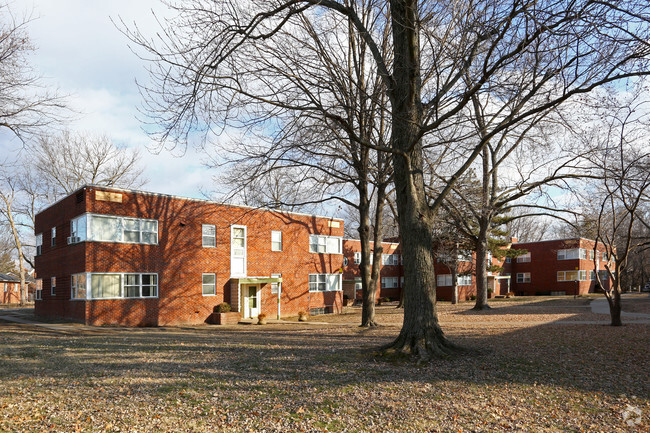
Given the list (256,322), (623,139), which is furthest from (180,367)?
(256,322)

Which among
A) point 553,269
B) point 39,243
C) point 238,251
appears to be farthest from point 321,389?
point 553,269

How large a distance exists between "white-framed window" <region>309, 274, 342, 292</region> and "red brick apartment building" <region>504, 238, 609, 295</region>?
32181 mm

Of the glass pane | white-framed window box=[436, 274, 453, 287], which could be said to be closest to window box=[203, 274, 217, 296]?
the glass pane

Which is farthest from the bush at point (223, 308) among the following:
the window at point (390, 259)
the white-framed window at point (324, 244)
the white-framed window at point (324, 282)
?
the window at point (390, 259)

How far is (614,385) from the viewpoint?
26.1 ft

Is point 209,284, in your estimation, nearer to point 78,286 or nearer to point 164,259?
point 164,259

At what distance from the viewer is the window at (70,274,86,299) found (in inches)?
842

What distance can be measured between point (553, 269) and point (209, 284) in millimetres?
44272

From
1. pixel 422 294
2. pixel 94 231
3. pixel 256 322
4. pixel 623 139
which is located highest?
pixel 623 139

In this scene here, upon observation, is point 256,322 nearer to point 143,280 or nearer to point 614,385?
point 143,280

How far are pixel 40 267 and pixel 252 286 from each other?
12480 millimetres

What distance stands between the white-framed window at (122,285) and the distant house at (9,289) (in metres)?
39.6

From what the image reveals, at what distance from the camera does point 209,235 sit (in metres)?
25.7

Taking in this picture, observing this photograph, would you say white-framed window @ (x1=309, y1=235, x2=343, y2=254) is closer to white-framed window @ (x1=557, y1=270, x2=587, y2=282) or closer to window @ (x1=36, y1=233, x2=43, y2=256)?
window @ (x1=36, y1=233, x2=43, y2=256)
